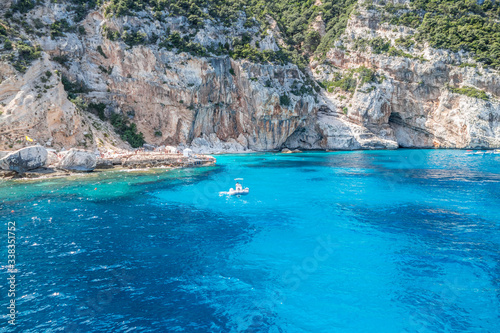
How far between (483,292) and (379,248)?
3.97m

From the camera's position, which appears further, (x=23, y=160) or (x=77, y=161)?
(x=77, y=161)

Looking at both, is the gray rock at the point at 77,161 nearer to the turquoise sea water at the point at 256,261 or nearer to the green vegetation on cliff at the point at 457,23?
the turquoise sea water at the point at 256,261

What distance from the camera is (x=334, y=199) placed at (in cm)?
2172

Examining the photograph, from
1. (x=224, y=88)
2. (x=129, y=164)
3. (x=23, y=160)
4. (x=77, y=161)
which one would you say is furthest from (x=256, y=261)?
(x=224, y=88)

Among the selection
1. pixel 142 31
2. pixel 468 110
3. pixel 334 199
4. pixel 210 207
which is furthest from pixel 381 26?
pixel 210 207

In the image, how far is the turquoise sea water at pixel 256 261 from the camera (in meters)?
8.12

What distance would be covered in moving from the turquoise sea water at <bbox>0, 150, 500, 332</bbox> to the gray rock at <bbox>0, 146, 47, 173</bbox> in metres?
8.46

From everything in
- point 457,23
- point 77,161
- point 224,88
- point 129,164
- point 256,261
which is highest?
point 457,23

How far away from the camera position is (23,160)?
29359 millimetres

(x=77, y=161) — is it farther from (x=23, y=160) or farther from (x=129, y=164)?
(x=129, y=164)

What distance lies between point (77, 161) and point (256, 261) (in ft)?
96.9

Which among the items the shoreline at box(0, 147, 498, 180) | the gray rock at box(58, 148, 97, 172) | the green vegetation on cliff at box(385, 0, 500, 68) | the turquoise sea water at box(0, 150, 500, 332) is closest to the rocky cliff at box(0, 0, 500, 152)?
the green vegetation on cliff at box(385, 0, 500, 68)

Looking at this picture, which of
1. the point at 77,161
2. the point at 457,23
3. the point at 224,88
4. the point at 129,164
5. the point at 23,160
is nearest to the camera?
the point at 23,160

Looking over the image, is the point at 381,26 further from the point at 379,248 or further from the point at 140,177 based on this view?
the point at 379,248
